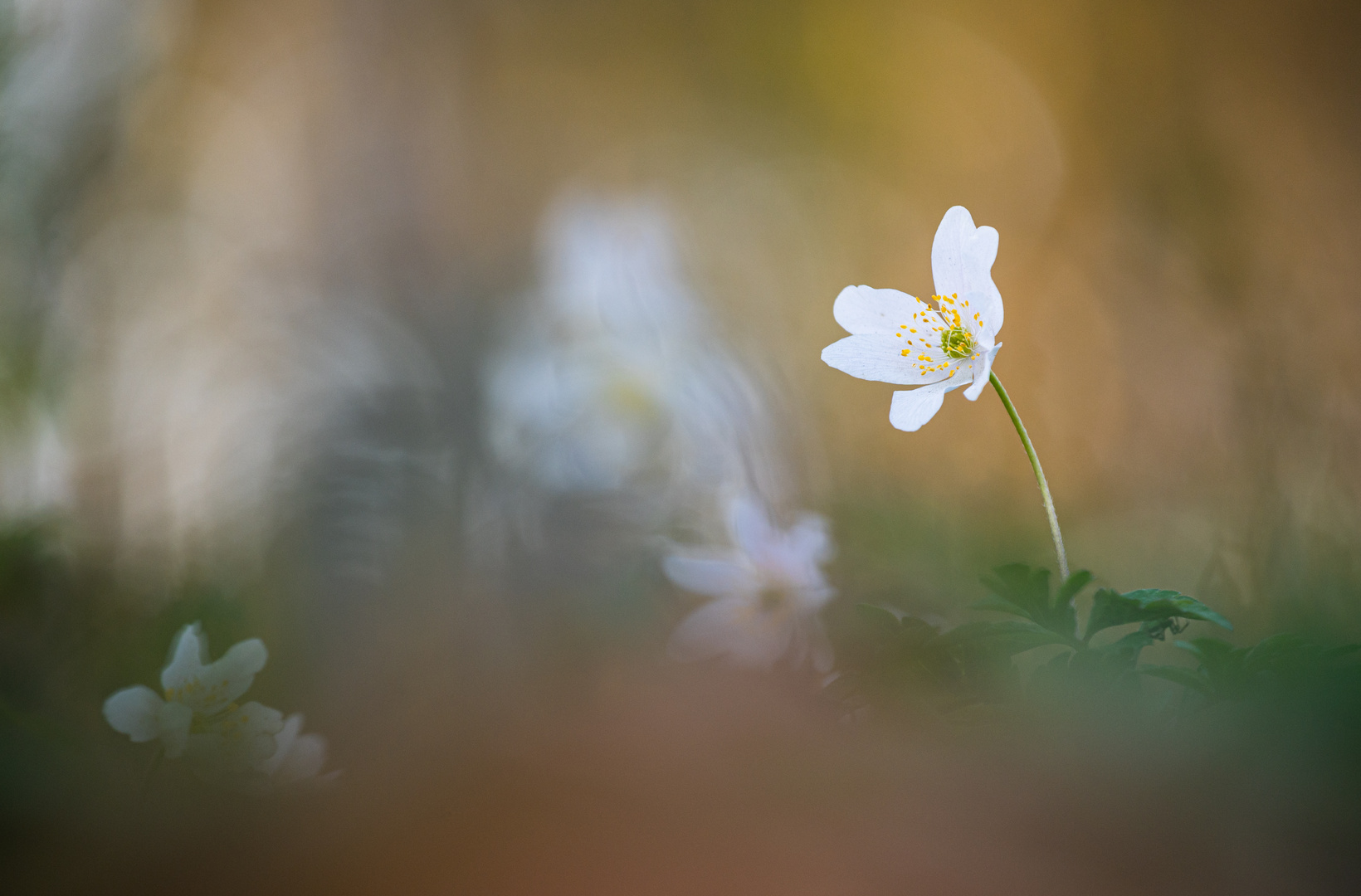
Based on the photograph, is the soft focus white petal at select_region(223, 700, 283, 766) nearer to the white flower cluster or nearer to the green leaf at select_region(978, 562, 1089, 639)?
the white flower cluster

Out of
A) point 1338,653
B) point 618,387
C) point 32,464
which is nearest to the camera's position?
point 1338,653

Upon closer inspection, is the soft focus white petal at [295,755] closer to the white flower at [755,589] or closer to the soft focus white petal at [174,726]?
the soft focus white petal at [174,726]

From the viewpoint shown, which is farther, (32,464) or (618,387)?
(618,387)

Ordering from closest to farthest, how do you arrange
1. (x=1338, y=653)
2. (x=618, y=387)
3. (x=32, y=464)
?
(x=1338, y=653), (x=32, y=464), (x=618, y=387)

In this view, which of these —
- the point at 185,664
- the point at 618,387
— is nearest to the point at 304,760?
the point at 185,664

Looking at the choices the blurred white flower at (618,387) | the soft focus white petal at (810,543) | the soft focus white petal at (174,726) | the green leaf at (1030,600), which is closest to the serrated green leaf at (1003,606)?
the green leaf at (1030,600)

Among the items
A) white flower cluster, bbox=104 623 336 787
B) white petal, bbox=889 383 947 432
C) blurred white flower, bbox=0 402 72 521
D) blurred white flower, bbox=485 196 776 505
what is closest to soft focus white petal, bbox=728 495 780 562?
white petal, bbox=889 383 947 432

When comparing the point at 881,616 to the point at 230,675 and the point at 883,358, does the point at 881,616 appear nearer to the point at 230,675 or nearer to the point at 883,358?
the point at 883,358
